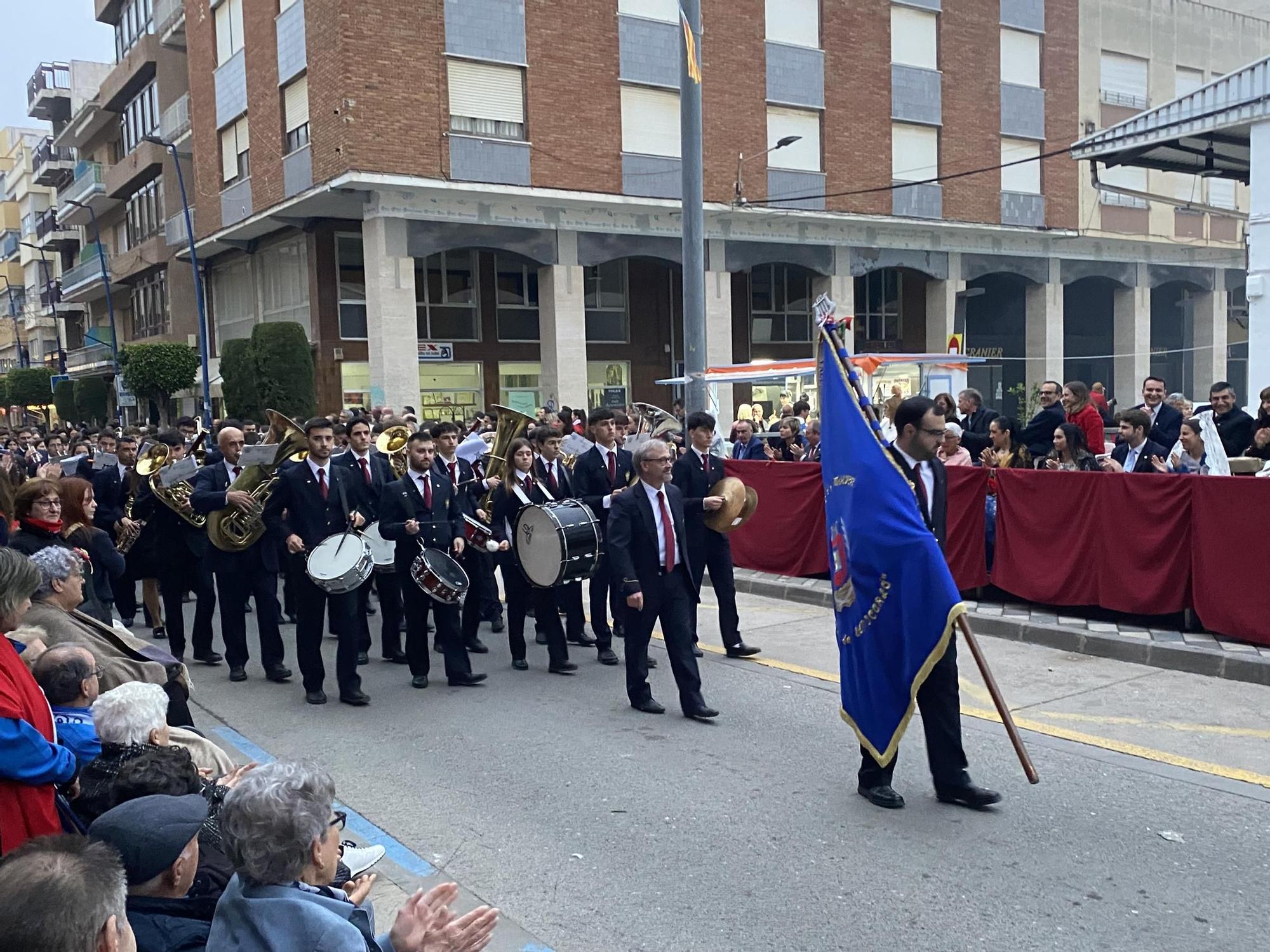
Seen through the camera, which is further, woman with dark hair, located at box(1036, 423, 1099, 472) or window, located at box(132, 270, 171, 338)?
window, located at box(132, 270, 171, 338)

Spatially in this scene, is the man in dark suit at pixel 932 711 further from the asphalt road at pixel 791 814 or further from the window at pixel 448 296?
the window at pixel 448 296

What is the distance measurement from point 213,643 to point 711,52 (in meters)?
21.6

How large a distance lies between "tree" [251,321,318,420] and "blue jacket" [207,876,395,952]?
22548mm

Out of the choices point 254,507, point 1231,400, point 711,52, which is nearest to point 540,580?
point 254,507

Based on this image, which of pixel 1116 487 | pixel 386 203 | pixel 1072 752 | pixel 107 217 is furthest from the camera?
pixel 107 217

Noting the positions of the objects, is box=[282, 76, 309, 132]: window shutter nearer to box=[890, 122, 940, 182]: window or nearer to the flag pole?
box=[890, 122, 940, 182]: window

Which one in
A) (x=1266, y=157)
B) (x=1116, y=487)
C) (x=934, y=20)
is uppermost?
(x=934, y=20)

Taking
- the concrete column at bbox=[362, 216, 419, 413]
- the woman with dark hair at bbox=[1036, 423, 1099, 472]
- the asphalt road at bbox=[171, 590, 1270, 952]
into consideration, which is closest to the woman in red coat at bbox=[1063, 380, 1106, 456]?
the woman with dark hair at bbox=[1036, 423, 1099, 472]

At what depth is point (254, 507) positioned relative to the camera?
8.60 metres

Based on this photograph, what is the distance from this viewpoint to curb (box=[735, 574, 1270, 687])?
25.5 ft

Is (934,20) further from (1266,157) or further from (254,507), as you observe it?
(254,507)

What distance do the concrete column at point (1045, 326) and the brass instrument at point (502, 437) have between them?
90.1ft

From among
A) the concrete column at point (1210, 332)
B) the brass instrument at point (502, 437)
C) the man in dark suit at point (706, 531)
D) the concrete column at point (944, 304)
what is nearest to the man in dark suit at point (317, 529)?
the brass instrument at point (502, 437)

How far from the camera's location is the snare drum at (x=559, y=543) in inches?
325
